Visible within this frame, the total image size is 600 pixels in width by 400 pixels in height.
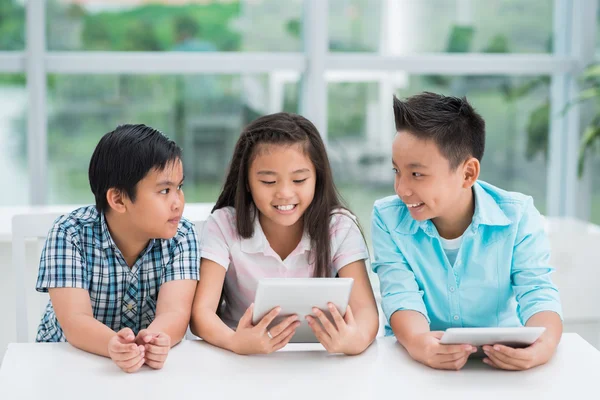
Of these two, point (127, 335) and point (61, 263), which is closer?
point (127, 335)

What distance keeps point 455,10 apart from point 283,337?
8.19 feet

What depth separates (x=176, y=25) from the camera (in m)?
3.36

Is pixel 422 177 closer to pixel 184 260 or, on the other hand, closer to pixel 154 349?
pixel 184 260

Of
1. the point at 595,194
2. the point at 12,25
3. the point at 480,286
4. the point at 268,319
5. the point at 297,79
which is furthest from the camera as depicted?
the point at 595,194

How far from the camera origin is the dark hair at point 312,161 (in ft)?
5.78

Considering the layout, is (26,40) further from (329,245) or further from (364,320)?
(364,320)

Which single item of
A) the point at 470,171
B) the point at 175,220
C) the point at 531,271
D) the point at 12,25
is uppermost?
the point at 12,25

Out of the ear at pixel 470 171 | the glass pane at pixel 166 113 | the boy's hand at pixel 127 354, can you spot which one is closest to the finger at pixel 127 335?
the boy's hand at pixel 127 354

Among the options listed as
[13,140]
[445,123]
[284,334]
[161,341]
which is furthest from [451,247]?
[13,140]

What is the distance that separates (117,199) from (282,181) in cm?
38

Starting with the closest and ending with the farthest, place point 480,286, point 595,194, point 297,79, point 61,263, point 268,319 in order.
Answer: point 268,319 < point 61,263 < point 480,286 < point 297,79 < point 595,194

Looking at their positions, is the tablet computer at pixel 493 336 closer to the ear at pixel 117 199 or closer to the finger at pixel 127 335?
the finger at pixel 127 335

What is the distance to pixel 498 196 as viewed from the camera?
5.80 feet

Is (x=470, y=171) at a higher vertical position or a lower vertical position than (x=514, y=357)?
higher
